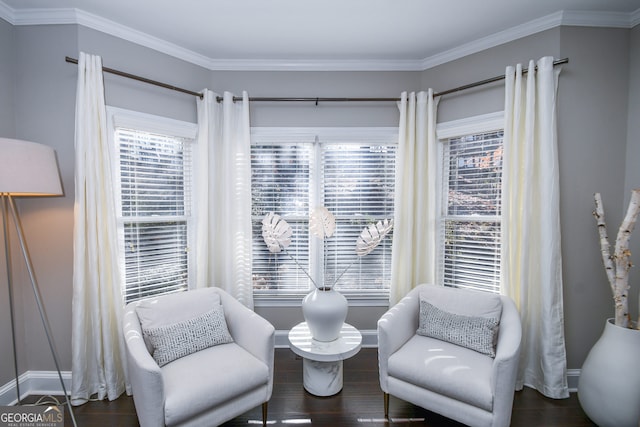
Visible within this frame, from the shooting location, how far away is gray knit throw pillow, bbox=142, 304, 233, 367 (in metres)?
1.89

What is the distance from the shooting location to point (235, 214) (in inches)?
111

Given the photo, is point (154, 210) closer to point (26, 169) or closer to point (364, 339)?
point (26, 169)

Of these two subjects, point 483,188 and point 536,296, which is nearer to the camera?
point 536,296

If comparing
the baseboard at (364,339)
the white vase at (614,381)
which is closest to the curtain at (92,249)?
the baseboard at (364,339)

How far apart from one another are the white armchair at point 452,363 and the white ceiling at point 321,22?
2.14 meters

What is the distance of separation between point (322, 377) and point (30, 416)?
1.76 metres

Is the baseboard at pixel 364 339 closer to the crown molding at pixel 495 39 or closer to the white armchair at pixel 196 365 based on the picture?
the white armchair at pixel 196 365

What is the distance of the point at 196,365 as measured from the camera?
5.99 feet

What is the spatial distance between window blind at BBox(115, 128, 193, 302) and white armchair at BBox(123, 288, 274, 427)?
1.82ft

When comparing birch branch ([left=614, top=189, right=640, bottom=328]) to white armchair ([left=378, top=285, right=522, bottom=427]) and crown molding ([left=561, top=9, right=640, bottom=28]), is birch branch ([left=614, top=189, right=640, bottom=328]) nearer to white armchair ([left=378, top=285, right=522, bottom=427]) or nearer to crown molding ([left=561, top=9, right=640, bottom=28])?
white armchair ([left=378, top=285, right=522, bottom=427])

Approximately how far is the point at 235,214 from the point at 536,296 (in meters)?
2.66

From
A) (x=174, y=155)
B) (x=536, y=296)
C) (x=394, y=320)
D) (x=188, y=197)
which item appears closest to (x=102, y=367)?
(x=188, y=197)

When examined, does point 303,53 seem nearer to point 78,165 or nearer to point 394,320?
point 78,165

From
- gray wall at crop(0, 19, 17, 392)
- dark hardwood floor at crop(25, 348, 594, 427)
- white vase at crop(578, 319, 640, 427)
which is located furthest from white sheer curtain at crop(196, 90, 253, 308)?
white vase at crop(578, 319, 640, 427)
